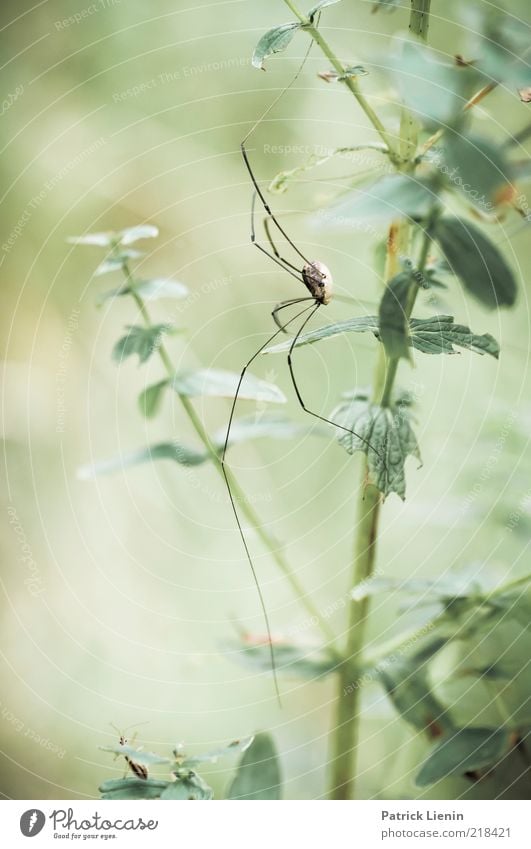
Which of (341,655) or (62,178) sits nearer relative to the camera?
(341,655)

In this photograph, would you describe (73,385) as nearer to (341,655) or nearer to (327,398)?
(327,398)

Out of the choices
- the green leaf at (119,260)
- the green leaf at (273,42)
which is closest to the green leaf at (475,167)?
the green leaf at (273,42)

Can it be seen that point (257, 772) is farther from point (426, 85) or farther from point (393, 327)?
point (426, 85)

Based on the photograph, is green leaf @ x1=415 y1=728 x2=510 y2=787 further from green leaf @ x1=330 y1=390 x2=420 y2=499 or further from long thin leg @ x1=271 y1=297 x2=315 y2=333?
long thin leg @ x1=271 y1=297 x2=315 y2=333

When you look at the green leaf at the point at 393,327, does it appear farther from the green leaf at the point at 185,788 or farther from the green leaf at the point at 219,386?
the green leaf at the point at 185,788
